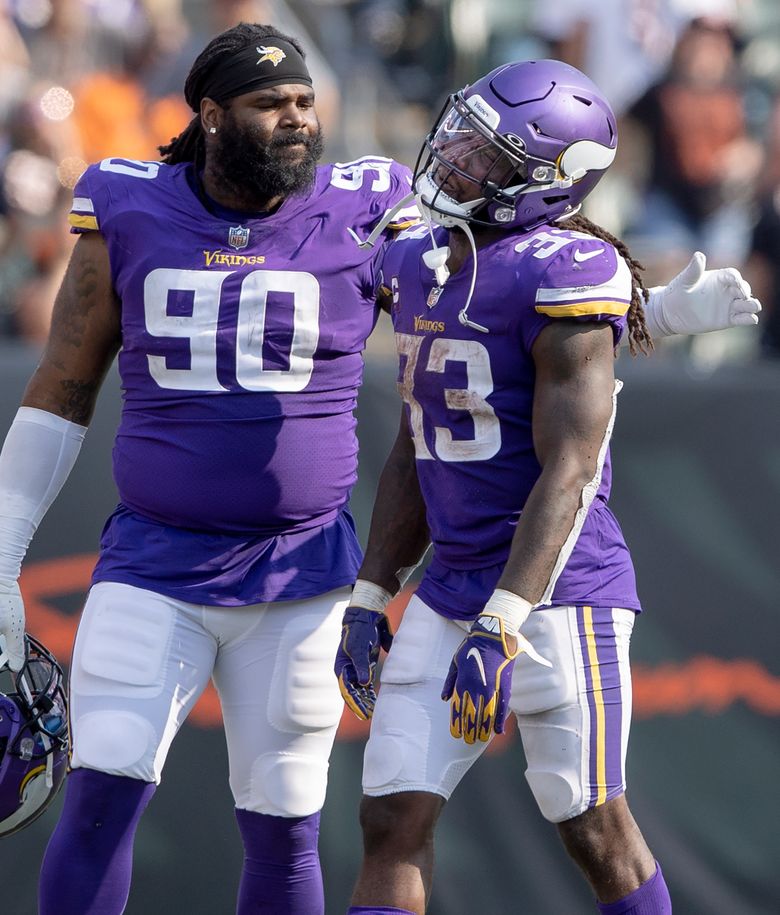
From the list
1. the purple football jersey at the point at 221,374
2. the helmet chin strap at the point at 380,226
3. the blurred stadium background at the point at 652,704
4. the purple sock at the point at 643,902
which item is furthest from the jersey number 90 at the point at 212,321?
the purple sock at the point at 643,902

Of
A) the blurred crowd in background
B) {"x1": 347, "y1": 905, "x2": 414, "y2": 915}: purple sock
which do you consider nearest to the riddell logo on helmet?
{"x1": 347, "y1": 905, "x2": 414, "y2": 915}: purple sock

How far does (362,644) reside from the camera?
2.69 m

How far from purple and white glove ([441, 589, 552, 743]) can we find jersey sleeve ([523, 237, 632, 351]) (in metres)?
0.47

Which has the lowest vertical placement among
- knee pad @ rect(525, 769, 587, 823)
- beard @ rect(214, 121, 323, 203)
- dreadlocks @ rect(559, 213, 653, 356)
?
knee pad @ rect(525, 769, 587, 823)

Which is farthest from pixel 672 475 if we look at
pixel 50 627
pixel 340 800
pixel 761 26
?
pixel 761 26

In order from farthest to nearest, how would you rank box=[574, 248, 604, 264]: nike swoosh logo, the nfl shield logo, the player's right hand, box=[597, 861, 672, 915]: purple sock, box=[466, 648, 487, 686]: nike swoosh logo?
1. the nfl shield logo
2. the player's right hand
3. box=[597, 861, 672, 915]: purple sock
4. box=[574, 248, 604, 264]: nike swoosh logo
5. box=[466, 648, 487, 686]: nike swoosh logo

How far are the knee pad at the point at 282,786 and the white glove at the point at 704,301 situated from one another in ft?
3.85

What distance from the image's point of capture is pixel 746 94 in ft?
→ 22.8

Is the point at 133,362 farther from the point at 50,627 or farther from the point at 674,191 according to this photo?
the point at 674,191

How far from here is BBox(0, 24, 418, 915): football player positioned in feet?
9.34

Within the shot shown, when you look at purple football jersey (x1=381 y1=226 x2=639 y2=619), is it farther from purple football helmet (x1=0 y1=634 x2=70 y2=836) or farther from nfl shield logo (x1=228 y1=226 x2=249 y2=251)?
purple football helmet (x1=0 y1=634 x2=70 y2=836)

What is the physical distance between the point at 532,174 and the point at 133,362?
3.03ft

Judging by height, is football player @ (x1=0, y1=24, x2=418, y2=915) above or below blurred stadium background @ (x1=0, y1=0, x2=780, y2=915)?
above

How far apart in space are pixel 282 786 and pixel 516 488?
2.73ft
